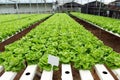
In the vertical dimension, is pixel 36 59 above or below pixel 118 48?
above

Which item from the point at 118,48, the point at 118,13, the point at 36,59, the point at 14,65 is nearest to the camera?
the point at 14,65

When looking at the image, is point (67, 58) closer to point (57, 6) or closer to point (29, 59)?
point (29, 59)

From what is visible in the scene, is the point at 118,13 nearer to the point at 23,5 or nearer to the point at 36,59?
the point at 36,59

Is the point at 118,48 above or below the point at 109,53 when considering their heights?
below

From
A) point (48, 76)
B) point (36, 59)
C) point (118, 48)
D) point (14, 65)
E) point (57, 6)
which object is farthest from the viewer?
point (57, 6)

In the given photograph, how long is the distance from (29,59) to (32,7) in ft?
131

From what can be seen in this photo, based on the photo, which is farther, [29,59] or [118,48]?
[118,48]

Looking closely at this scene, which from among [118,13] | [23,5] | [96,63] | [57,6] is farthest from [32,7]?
[96,63]

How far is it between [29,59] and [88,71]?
1.12 m

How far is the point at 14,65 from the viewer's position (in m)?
3.18

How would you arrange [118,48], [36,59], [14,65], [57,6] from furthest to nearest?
[57,6] < [118,48] < [36,59] < [14,65]

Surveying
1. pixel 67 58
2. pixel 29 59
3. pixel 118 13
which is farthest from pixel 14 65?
pixel 118 13

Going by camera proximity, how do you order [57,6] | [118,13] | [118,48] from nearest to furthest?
[118,48] < [118,13] < [57,6]

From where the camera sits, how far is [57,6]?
40250 mm
